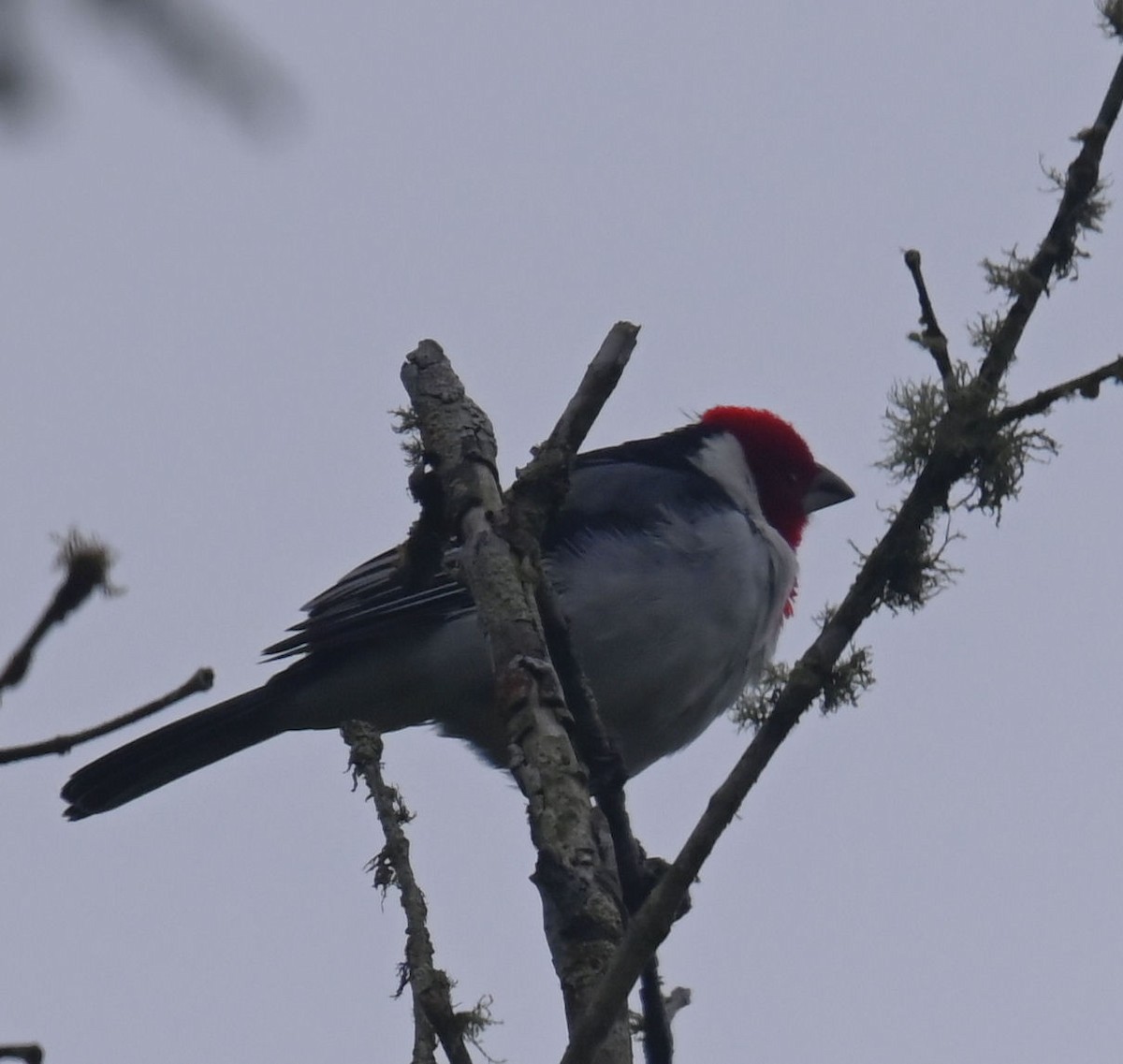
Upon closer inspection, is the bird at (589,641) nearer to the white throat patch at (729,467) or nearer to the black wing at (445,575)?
the black wing at (445,575)

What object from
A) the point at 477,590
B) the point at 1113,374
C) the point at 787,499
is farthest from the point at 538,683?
the point at 787,499

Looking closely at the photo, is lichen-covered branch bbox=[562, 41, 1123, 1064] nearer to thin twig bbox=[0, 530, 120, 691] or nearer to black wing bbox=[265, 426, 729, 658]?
thin twig bbox=[0, 530, 120, 691]

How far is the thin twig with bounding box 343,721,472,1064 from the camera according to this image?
8.19 ft

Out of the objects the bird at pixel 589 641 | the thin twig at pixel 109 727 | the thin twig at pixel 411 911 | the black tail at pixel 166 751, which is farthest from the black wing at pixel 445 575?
the thin twig at pixel 109 727

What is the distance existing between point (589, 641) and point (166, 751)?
1.55 meters

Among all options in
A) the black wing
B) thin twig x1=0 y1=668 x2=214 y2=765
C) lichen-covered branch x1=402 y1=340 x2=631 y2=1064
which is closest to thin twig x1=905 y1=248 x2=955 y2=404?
lichen-covered branch x1=402 y1=340 x2=631 y2=1064

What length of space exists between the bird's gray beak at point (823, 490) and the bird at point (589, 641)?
828 mm

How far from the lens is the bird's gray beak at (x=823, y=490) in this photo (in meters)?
6.73

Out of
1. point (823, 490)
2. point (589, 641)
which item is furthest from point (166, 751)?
point (823, 490)

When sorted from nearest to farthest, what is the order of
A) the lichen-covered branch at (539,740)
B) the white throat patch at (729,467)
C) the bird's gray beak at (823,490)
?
the lichen-covered branch at (539,740) < the white throat patch at (729,467) < the bird's gray beak at (823,490)

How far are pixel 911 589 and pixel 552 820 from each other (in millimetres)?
707

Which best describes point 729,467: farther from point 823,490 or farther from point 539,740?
point 539,740

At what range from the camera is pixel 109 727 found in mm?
1393

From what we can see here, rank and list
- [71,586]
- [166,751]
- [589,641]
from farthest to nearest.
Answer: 1. [166,751]
2. [589,641]
3. [71,586]
